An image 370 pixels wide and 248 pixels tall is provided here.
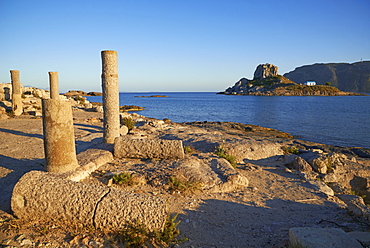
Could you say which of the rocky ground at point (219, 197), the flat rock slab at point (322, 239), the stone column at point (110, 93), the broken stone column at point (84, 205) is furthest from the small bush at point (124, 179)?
the flat rock slab at point (322, 239)

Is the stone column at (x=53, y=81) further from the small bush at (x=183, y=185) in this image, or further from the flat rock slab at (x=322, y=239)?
the flat rock slab at (x=322, y=239)

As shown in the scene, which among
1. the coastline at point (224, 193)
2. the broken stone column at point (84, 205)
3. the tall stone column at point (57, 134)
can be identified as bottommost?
the coastline at point (224, 193)

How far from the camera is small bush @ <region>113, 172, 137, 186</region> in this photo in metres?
6.00

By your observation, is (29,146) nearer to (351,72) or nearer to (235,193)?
(235,193)

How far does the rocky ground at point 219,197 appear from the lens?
156 inches

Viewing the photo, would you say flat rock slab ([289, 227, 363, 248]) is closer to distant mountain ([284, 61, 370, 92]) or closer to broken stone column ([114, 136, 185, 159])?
broken stone column ([114, 136, 185, 159])

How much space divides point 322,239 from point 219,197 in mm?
2605

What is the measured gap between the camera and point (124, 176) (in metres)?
6.15

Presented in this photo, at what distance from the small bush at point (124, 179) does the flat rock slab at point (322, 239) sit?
12.3 feet

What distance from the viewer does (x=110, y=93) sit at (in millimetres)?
8875

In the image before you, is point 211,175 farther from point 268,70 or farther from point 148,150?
point 268,70

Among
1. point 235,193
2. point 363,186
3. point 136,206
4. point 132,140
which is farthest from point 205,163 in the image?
point 363,186

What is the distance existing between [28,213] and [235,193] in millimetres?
4363

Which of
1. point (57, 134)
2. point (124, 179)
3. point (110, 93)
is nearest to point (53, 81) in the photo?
point (110, 93)
